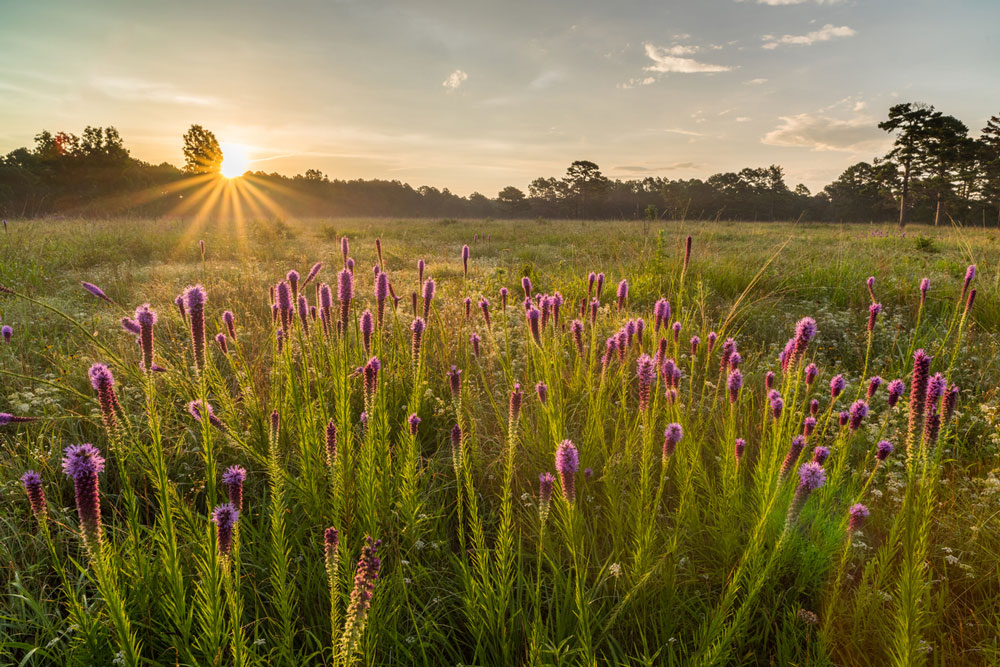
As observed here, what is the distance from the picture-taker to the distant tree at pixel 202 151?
59.9 metres

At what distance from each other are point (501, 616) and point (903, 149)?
5334 cm

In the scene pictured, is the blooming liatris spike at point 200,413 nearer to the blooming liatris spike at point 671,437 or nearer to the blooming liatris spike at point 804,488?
the blooming liatris spike at point 671,437

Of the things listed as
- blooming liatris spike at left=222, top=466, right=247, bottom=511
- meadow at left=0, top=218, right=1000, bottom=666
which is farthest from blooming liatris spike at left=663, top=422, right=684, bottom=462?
blooming liatris spike at left=222, top=466, right=247, bottom=511

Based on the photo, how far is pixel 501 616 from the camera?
1.40 metres

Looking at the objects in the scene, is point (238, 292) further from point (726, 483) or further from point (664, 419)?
point (726, 483)

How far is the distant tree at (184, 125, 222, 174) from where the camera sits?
2360 inches

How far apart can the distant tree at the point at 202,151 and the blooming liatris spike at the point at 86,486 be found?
232ft

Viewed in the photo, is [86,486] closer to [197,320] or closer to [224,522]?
[224,522]

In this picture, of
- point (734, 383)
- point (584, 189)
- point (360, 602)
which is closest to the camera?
point (360, 602)

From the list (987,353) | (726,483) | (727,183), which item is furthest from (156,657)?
(727,183)

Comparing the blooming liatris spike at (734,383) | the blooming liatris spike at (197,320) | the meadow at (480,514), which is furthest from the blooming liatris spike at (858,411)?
the blooming liatris spike at (197,320)

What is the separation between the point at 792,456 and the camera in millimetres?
1521

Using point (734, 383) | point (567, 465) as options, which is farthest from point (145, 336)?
point (734, 383)

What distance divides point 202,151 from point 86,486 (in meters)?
74.7
